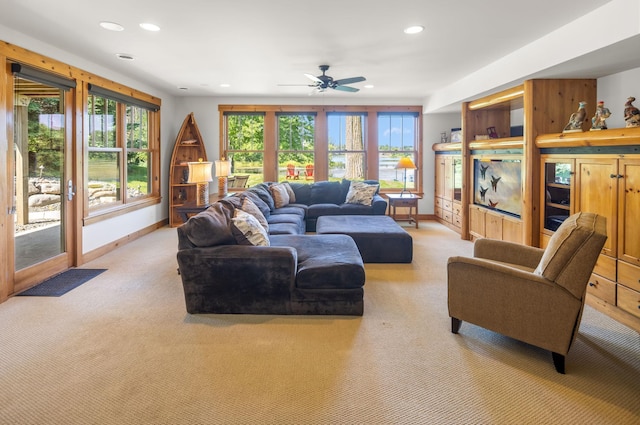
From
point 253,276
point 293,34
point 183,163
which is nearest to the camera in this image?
point 253,276

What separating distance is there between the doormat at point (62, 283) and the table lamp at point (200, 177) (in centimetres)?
146

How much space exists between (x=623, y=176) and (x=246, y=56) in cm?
406

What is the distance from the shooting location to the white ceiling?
133 inches

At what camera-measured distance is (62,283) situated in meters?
4.31

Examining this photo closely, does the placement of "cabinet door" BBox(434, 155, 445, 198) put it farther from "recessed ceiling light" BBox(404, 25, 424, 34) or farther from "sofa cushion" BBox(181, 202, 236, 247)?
"sofa cushion" BBox(181, 202, 236, 247)

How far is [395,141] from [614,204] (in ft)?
18.5

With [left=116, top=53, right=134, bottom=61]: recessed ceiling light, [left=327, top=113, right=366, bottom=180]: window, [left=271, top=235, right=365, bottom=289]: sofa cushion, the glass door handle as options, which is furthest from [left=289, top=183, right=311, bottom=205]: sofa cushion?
[left=271, top=235, right=365, bottom=289]: sofa cushion

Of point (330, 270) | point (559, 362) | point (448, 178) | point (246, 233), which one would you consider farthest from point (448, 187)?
point (559, 362)

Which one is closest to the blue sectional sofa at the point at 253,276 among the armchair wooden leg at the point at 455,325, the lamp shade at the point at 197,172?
the armchair wooden leg at the point at 455,325

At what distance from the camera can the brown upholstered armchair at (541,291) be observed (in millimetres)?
2416

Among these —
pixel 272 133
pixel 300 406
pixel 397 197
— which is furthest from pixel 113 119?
pixel 300 406

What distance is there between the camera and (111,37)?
13.9 ft

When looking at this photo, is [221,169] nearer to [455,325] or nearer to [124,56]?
[124,56]

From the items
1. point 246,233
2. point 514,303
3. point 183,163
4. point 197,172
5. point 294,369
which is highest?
point 183,163
